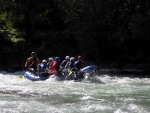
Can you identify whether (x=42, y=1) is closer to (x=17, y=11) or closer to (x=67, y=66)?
(x=17, y=11)

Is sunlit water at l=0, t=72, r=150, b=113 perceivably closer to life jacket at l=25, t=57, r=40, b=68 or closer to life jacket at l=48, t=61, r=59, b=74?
life jacket at l=48, t=61, r=59, b=74

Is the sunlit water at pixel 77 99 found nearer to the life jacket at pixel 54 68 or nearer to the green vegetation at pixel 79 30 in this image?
the life jacket at pixel 54 68

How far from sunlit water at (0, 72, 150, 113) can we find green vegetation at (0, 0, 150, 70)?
7212 mm

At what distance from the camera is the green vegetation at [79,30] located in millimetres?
21641

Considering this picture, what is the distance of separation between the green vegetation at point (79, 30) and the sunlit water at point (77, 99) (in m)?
7.21

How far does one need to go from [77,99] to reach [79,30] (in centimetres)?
1160

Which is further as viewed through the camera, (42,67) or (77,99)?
(42,67)

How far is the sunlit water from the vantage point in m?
10.3

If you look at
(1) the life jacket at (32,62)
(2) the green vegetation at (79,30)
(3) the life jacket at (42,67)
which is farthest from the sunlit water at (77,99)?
(2) the green vegetation at (79,30)

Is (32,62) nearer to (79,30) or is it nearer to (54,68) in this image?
(54,68)

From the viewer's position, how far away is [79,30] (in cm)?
2295

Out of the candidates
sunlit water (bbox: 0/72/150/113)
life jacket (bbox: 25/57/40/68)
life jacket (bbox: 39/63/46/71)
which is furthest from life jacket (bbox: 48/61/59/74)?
sunlit water (bbox: 0/72/150/113)

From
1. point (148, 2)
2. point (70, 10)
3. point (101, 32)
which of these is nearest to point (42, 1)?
point (70, 10)

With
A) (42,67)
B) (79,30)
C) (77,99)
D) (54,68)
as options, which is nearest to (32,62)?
(42,67)
